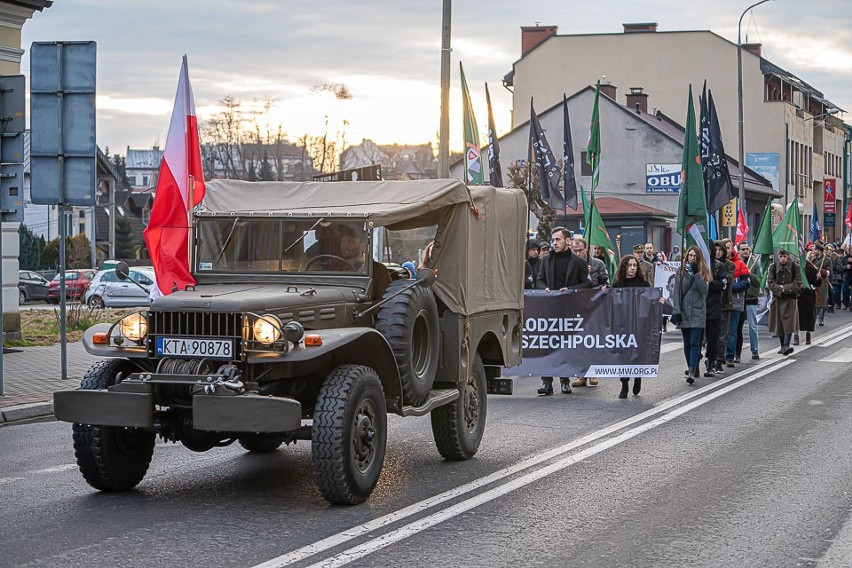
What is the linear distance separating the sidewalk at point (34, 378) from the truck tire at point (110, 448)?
198 inches

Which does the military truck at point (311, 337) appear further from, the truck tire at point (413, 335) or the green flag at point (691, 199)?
the green flag at point (691, 199)

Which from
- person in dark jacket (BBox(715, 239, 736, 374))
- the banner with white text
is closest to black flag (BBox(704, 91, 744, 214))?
person in dark jacket (BBox(715, 239, 736, 374))

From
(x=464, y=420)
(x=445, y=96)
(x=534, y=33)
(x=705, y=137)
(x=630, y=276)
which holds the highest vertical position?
(x=534, y=33)

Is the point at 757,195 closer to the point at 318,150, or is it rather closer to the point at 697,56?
the point at 697,56

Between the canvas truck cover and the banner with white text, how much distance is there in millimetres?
5387

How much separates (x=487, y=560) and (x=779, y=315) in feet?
55.0

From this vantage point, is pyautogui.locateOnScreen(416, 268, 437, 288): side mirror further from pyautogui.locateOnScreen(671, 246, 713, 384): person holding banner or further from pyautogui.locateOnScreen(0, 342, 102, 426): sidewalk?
pyautogui.locateOnScreen(671, 246, 713, 384): person holding banner

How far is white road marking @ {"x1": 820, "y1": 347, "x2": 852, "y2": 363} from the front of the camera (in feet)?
67.4

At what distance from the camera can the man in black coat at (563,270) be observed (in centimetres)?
1571

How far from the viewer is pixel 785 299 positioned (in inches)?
879

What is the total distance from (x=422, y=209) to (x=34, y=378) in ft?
29.4

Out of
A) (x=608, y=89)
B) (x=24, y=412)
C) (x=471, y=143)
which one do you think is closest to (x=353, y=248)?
(x=24, y=412)

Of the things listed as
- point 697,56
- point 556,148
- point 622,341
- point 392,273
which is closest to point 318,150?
point 556,148

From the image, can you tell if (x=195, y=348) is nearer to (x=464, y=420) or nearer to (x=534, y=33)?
(x=464, y=420)
